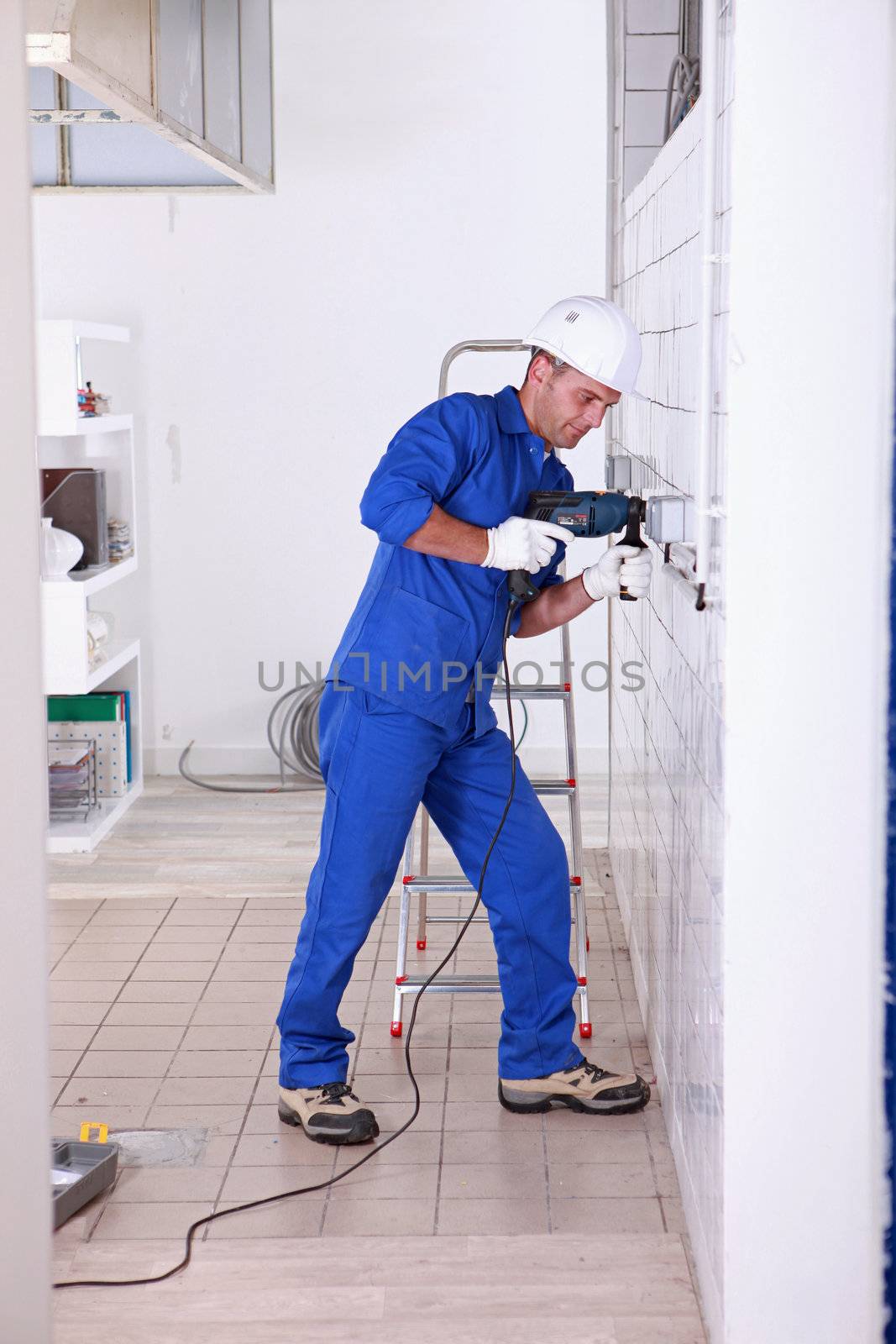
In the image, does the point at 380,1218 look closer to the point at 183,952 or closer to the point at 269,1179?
the point at 269,1179

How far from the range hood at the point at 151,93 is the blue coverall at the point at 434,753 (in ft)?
3.33

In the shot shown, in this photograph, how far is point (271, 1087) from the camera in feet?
10.2

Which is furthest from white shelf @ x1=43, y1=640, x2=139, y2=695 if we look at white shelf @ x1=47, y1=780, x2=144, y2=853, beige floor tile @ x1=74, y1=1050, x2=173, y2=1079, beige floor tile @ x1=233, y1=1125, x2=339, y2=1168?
beige floor tile @ x1=233, y1=1125, x2=339, y2=1168

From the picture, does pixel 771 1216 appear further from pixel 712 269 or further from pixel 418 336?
pixel 418 336

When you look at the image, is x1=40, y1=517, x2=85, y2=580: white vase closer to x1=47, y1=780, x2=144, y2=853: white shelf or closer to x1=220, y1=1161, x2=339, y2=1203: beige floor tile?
x1=47, y1=780, x2=144, y2=853: white shelf

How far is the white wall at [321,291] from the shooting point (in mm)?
5398

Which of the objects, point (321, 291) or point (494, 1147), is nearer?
point (494, 1147)

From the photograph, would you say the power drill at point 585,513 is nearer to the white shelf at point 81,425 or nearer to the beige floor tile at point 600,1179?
the beige floor tile at point 600,1179

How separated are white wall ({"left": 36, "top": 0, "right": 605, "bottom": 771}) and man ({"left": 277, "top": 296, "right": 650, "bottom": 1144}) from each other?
276cm

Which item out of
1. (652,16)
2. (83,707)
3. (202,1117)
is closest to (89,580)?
(83,707)

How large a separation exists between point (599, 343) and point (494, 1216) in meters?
1.64

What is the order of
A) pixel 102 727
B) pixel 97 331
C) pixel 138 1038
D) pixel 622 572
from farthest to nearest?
pixel 102 727
pixel 97 331
pixel 138 1038
pixel 622 572

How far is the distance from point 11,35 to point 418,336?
411 centimetres

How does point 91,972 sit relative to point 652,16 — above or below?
below
